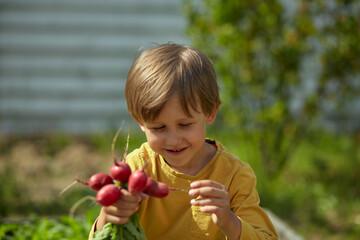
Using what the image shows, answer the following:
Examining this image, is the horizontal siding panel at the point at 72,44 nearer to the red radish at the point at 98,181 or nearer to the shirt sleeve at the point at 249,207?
the shirt sleeve at the point at 249,207

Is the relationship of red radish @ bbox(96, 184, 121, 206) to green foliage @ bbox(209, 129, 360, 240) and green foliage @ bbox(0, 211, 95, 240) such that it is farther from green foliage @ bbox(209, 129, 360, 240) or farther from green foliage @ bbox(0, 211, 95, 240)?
green foliage @ bbox(209, 129, 360, 240)

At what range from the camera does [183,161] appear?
1.84m

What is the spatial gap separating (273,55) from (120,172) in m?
3.08

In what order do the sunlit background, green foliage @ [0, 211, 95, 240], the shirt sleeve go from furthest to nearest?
1. the sunlit background
2. green foliage @ [0, 211, 95, 240]
3. the shirt sleeve

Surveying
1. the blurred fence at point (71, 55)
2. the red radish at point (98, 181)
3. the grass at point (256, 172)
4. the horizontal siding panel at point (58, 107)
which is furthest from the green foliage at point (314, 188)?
the red radish at point (98, 181)

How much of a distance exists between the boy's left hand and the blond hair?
299mm

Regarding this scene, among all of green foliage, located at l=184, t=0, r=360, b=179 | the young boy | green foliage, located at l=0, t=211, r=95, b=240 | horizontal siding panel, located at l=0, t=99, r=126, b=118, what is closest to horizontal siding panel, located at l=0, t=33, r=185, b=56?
horizontal siding panel, located at l=0, t=99, r=126, b=118

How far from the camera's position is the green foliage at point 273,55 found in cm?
425

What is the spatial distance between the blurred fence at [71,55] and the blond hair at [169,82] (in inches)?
174

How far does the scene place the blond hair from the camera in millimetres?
1718

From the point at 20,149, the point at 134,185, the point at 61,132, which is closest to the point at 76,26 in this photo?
the point at 61,132

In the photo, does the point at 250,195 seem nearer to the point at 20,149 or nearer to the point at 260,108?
the point at 260,108

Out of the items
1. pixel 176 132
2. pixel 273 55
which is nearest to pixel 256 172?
pixel 273 55

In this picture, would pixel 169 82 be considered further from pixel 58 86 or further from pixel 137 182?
pixel 58 86
